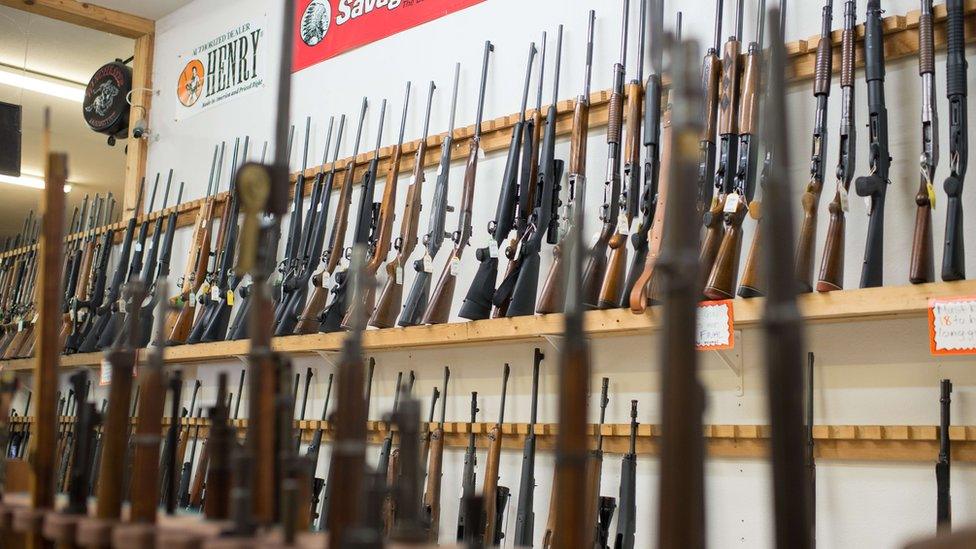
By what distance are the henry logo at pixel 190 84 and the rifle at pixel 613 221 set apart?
326 centimetres

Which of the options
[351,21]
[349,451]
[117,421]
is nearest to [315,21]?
[351,21]

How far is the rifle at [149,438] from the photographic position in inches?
41.3

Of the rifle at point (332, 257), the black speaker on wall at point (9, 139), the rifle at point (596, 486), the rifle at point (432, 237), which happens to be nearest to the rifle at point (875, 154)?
the rifle at point (596, 486)

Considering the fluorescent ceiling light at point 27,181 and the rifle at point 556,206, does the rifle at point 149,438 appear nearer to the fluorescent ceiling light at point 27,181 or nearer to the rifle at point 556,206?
the rifle at point 556,206

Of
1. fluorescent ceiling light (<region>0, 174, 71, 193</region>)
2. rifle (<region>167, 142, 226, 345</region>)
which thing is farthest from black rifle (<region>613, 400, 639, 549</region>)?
fluorescent ceiling light (<region>0, 174, 71, 193</region>)

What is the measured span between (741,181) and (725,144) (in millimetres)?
149

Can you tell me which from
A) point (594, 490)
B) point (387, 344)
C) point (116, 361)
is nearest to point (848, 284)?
point (594, 490)

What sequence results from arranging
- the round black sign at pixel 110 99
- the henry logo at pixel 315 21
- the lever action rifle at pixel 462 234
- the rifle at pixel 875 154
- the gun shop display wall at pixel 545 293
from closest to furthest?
the gun shop display wall at pixel 545 293 → the rifle at pixel 875 154 → the lever action rifle at pixel 462 234 → the henry logo at pixel 315 21 → the round black sign at pixel 110 99

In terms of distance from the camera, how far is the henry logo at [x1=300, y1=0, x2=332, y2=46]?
5.07 metres

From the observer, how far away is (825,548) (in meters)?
2.81

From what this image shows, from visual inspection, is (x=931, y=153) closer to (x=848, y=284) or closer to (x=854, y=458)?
(x=848, y=284)

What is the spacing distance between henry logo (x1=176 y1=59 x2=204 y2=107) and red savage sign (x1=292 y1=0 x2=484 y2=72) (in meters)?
1.01

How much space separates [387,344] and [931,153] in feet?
6.77

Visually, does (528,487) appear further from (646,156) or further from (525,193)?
(646,156)
